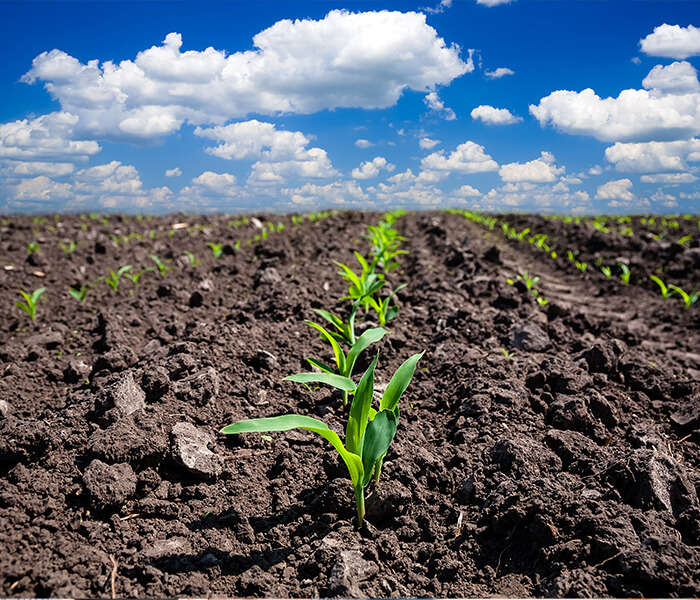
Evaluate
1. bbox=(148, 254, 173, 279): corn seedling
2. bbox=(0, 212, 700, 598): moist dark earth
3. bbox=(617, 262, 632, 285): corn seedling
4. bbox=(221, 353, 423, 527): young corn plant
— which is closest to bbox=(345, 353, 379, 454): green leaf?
bbox=(221, 353, 423, 527): young corn plant

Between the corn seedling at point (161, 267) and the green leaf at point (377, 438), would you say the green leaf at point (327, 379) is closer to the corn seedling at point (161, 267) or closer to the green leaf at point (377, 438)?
the green leaf at point (377, 438)

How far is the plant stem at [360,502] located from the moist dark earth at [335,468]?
5cm

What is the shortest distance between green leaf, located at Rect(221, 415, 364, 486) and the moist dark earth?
265 mm

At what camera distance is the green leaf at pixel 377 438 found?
172cm

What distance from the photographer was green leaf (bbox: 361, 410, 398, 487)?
1.72 meters

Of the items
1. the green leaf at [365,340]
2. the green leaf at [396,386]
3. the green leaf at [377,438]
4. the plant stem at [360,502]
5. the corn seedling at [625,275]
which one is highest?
the corn seedling at [625,275]

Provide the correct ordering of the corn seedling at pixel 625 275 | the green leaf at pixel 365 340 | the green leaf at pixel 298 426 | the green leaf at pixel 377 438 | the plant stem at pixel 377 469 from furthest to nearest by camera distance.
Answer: the corn seedling at pixel 625 275 → the green leaf at pixel 365 340 → the plant stem at pixel 377 469 → the green leaf at pixel 377 438 → the green leaf at pixel 298 426

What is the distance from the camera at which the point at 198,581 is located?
5.35 ft

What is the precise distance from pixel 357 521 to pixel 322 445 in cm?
49

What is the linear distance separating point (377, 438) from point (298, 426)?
0.31 metres

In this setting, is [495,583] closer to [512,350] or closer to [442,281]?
[512,350]

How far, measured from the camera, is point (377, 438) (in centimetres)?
173

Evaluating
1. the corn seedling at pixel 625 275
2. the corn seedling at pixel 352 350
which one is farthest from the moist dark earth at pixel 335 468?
the corn seedling at pixel 625 275

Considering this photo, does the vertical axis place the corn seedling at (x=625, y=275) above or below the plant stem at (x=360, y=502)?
above
